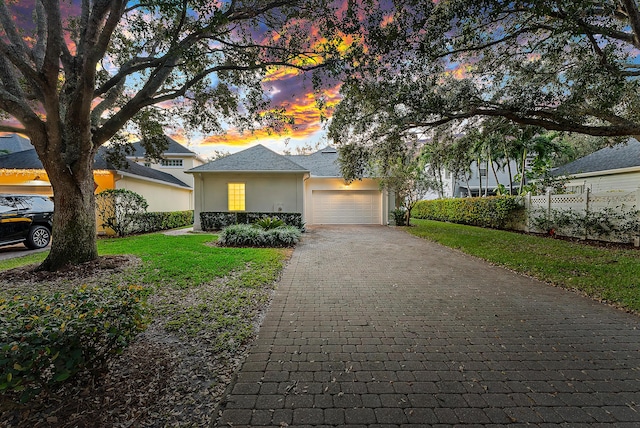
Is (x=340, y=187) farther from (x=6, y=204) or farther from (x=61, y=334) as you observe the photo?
(x=61, y=334)

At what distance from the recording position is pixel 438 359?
2863 millimetres

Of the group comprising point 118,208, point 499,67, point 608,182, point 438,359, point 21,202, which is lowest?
point 438,359

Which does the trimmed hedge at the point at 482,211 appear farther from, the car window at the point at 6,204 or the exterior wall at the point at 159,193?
the car window at the point at 6,204

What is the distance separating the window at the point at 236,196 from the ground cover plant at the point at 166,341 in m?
7.00

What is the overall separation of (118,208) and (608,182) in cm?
2346

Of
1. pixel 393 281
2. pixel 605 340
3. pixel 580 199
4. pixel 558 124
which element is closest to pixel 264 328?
pixel 393 281

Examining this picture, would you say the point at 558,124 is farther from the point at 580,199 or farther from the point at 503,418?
the point at 503,418

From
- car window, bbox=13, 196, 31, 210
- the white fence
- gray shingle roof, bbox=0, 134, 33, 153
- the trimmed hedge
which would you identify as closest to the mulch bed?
car window, bbox=13, 196, 31, 210

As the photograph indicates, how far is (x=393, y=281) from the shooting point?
5.67 metres

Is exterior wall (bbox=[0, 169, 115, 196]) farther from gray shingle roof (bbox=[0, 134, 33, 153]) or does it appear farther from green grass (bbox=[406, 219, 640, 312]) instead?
green grass (bbox=[406, 219, 640, 312])

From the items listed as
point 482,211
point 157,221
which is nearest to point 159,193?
point 157,221

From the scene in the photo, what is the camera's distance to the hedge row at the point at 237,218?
42.9 ft

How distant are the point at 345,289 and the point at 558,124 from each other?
6.92 m

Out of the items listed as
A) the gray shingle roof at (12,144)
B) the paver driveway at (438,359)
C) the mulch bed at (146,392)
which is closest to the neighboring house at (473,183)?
the paver driveway at (438,359)
